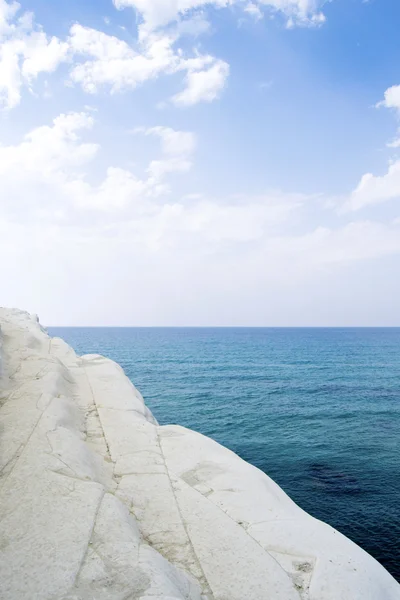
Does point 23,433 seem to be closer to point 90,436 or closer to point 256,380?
point 90,436

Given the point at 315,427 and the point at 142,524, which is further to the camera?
the point at 315,427

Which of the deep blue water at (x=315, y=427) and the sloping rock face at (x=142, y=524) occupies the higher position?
the sloping rock face at (x=142, y=524)

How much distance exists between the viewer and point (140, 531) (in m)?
6.63

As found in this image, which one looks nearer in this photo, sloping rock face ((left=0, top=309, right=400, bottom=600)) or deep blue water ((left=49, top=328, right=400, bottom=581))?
sloping rock face ((left=0, top=309, right=400, bottom=600))

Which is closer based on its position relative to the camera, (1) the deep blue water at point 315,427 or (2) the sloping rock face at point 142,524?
(2) the sloping rock face at point 142,524

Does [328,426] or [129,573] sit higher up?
[129,573]

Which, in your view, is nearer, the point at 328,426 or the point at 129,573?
the point at 129,573

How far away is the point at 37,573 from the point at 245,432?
24.6 m

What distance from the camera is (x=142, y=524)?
685 cm

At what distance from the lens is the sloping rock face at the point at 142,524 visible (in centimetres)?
514

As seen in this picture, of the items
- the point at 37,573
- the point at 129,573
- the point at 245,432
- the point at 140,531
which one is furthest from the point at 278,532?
the point at 245,432

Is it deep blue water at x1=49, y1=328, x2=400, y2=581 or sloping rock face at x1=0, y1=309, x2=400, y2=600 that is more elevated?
sloping rock face at x1=0, y1=309, x2=400, y2=600

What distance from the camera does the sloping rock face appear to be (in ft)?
16.9

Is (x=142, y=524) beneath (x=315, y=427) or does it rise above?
above
